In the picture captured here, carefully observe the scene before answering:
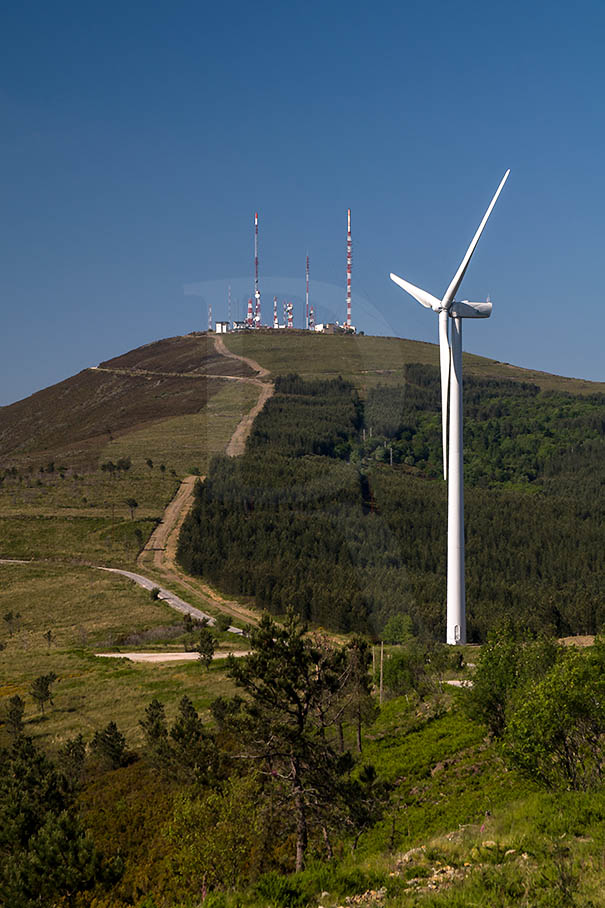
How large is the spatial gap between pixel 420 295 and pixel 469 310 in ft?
14.7

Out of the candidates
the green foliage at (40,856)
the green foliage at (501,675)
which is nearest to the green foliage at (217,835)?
the green foliage at (40,856)

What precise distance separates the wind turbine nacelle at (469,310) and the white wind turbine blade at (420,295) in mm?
1391

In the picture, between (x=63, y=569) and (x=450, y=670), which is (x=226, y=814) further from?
(x=63, y=569)

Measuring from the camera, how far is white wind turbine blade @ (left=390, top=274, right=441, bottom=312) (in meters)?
65.2

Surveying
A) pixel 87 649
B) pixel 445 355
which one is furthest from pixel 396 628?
pixel 445 355

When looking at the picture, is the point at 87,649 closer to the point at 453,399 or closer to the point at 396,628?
the point at 396,628

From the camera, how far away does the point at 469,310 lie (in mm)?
66375

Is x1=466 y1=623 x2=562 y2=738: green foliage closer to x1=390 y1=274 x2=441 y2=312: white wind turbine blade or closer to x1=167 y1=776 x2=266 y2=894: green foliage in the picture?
x1=167 y1=776 x2=266 y2=894: green foliage

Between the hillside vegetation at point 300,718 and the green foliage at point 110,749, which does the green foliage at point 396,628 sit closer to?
the hillside vegetation at point 300,718

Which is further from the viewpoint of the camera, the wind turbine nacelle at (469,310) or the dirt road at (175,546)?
the dirt road at (175,546)

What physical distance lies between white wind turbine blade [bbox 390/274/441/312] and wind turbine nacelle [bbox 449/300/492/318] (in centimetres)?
139

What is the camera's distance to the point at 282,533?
5256 inches

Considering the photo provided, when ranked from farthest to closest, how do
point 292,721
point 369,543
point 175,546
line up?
1. point 175,546
2. point 369,543
3. point 292,721

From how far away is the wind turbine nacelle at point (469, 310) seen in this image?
2579 inches
